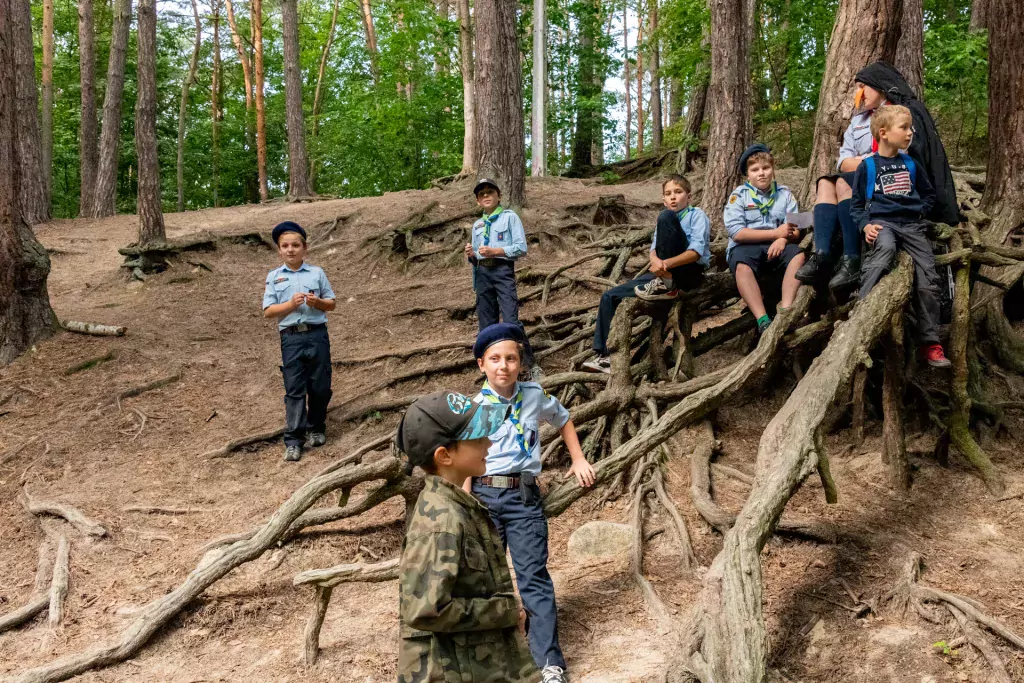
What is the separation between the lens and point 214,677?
3.93 m

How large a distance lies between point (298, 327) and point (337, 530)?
5.66 ft

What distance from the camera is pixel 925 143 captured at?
4707 mm

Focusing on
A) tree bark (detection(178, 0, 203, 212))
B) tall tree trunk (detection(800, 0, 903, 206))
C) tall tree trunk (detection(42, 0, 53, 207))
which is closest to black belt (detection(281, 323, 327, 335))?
tall tree trunk (detection(800, 0, 903, 206))

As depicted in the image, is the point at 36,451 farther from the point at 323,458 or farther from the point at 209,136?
the point at 209,136

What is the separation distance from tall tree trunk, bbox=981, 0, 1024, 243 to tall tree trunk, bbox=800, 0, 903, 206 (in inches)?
34.6

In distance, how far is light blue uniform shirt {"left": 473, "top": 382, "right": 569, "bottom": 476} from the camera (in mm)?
3719

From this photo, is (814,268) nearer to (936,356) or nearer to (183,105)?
(936,356)

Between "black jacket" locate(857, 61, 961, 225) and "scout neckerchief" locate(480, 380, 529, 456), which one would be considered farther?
"black jacket" locate(857, 61, 961, 225)

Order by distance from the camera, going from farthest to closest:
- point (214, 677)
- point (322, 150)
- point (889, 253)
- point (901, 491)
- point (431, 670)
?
point (322, 150)
point (901, 491)
point (889, 253)
point (214, 677)
point (431, 670)

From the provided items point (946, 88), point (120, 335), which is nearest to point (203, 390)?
point (120, 335)

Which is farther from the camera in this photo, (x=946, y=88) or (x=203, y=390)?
(x=946, y=88)

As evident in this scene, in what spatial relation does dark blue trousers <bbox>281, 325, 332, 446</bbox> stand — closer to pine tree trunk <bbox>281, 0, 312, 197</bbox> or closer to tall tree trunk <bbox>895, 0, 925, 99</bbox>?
tall tree trunk <bbox>895, 0, 925, 99</bbox>

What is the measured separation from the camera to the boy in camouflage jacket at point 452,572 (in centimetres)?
233

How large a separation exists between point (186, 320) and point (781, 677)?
7.99 metres
